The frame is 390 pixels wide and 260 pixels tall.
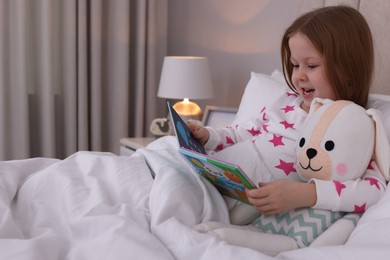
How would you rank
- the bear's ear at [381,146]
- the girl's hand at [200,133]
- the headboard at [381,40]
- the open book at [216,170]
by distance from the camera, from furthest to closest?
the headboard at [381,40], the girl's hand at [200,133], the bear's ear at [381,146], the open book at [216,170]

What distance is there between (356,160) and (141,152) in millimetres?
626

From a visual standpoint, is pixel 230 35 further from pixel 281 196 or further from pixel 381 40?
pixel 281 196

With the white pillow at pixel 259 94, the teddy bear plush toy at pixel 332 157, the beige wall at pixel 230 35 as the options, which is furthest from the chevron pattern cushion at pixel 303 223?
the beige wall at pixel 230 35

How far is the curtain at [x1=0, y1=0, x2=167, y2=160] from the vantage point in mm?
2713

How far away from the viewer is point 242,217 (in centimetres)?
110

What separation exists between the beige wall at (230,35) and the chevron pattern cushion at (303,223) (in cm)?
126

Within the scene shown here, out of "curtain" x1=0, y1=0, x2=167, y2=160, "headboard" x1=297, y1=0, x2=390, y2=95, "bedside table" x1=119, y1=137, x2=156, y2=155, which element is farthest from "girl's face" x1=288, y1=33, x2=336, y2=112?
"curtain" x1=0, y1=0, x2=167, y2=160

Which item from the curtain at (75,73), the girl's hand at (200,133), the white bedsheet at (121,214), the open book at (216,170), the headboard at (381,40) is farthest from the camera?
the curtain at (75,73)

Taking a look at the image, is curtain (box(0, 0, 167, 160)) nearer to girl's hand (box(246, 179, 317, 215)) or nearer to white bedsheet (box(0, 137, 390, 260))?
white bedsheet (box(0, 137, 390, 260))

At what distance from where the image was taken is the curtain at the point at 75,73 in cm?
271

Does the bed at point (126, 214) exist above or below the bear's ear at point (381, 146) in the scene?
below

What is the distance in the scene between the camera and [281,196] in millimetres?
977

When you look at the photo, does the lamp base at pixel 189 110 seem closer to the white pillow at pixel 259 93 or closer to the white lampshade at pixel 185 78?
the white lampshade at pixel 185 78

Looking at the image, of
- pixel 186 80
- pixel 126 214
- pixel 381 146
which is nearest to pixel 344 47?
pixel 381 146
